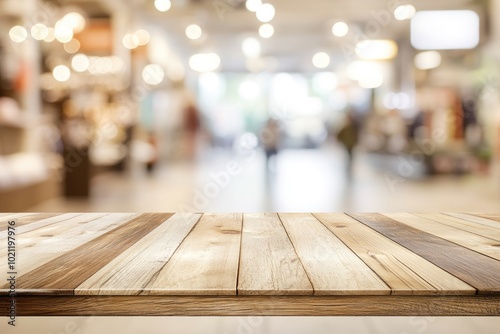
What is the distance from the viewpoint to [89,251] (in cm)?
133

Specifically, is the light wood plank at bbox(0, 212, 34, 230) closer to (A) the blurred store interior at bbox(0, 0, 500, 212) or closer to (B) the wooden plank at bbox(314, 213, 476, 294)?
(B) the wooden plank at bbox(314, 213, 476, 294)

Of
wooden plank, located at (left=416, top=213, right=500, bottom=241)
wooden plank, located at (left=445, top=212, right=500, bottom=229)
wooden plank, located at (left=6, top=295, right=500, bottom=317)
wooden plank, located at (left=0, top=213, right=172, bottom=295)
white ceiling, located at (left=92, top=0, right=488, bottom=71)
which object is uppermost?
white ceiling, located at (left=92, top=0, right=488, bottom=71)

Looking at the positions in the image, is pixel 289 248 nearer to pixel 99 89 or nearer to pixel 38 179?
pixel 38 179

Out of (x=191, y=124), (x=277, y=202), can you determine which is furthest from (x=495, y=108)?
(x=191, y=124)

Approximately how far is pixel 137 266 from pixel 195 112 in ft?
42.3

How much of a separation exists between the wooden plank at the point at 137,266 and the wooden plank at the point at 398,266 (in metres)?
0.47

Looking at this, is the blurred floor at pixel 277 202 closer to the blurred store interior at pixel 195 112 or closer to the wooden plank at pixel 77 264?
the blurred store interior at pixel 195 112

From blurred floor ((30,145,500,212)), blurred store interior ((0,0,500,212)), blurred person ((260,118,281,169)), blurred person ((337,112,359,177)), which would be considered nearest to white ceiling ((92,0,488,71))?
blurred store interior ((0,0,500,212))

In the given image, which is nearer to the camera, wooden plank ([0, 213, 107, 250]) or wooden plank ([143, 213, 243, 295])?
wooden plank ([143, 213, 243, 295])

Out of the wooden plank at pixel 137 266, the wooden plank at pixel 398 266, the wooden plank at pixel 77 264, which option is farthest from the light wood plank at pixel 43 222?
the wooden plank at pixel 398 266

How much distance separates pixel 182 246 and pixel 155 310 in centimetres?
40

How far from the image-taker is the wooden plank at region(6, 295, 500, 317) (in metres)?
1.02

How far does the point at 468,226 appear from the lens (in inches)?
69.4

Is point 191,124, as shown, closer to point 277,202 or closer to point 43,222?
point 277,202
